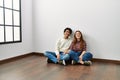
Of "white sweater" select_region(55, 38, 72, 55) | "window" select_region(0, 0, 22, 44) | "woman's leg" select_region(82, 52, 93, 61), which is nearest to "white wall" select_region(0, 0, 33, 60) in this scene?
"window" select_region(0, 0, 22, 44)

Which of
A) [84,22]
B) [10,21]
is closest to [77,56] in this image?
[84,22]

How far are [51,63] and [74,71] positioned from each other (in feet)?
2.45

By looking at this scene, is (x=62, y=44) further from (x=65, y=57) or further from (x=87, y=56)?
(x=87, y=56)

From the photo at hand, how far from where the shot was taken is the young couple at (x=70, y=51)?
333 centimetres

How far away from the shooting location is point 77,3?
371cm

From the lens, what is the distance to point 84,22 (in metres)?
3.66

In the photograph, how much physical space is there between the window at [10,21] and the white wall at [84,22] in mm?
579

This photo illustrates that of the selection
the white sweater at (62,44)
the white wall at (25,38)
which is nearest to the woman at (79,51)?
the white sweater at (62,44)

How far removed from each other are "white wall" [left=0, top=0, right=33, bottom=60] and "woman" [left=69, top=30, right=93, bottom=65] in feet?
4.12

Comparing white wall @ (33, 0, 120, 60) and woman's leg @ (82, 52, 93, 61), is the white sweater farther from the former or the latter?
woman's leg @ (82, 52, 93, 61)

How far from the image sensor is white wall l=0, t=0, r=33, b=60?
352cm

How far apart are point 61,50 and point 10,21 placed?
4.44ft

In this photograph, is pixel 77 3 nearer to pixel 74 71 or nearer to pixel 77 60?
pixel 77 60

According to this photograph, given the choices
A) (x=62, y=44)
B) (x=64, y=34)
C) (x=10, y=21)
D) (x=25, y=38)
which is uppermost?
(x=10, y=21)
